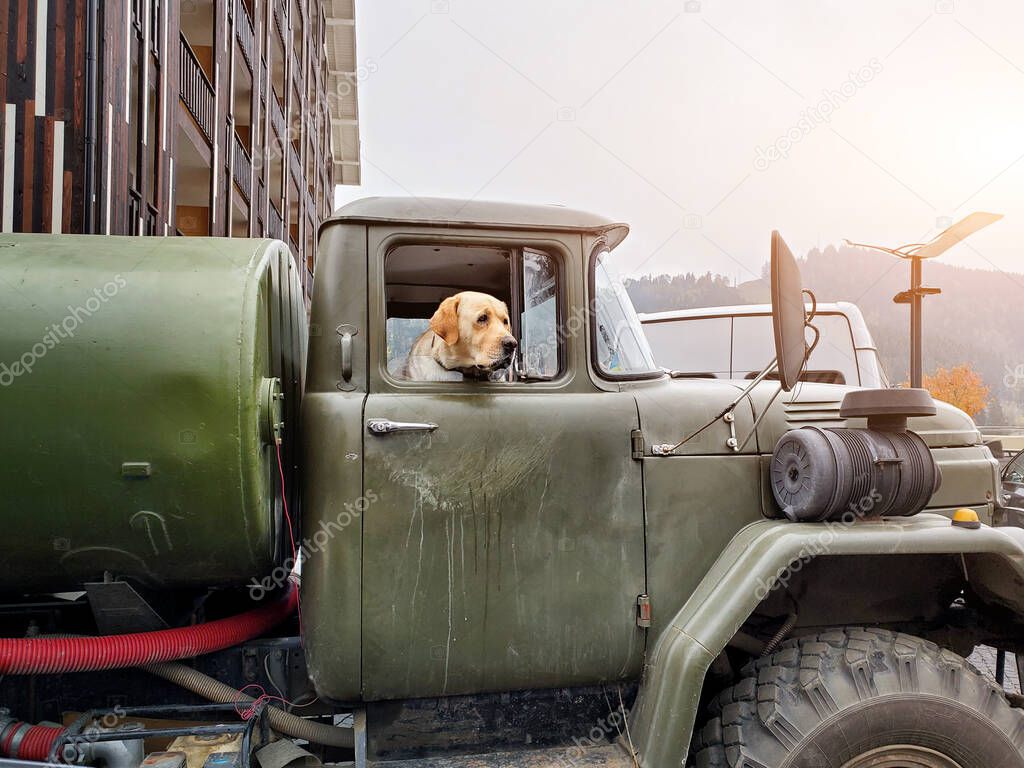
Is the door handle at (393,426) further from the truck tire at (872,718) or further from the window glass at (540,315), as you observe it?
the truck tire at (872,718)

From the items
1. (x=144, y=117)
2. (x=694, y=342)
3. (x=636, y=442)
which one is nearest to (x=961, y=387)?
(x=694, y=342)

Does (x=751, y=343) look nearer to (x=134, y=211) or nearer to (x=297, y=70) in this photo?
(x=134, y=211)

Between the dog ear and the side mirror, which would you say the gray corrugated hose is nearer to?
the dog ear

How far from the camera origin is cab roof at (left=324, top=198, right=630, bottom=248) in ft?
9.40

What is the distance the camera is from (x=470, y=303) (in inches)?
116

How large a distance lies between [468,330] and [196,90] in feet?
38.5

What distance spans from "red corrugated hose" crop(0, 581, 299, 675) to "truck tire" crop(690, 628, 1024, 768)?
1.98 m

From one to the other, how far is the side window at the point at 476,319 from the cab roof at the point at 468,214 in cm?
11

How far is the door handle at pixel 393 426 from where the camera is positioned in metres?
2.70

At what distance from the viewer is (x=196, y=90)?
1224cm

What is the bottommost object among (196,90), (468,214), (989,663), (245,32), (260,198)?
(989,663)

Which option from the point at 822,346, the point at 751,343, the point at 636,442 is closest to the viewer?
the point at 636,442

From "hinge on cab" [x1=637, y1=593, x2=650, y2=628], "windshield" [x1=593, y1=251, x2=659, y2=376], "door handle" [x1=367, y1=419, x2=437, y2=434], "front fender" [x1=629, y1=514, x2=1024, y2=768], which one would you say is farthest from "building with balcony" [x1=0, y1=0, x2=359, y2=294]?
"front fender" [x1=629, y1=514, x2=1024, y2=768]

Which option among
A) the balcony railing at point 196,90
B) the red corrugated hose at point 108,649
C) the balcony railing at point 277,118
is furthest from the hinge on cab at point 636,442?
the balcony railing at point 277,118
